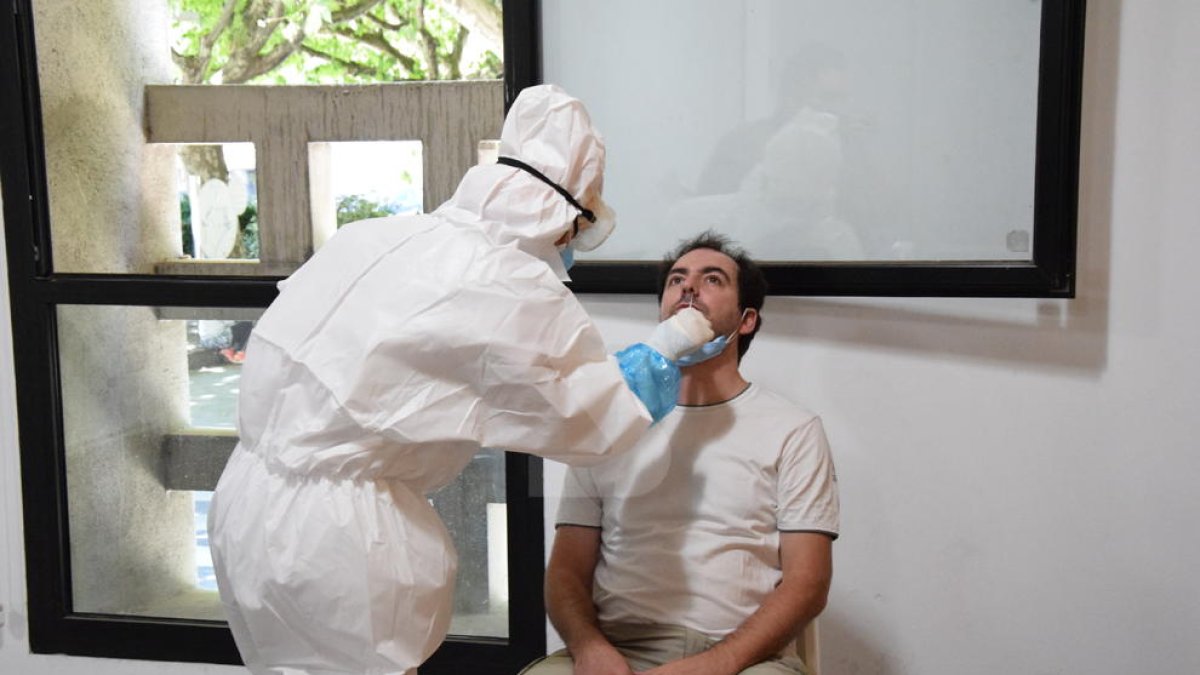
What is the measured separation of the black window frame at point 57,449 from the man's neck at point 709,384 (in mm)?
538

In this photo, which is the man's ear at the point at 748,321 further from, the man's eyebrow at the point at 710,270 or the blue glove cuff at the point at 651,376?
the blue glove cuff at the point at 651,376

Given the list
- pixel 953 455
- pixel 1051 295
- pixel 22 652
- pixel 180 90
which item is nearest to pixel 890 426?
pixel 953 455

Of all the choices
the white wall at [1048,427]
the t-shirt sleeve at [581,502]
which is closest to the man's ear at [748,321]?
the white wall at [1048,427]

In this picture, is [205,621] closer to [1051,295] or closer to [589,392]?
[589,392]

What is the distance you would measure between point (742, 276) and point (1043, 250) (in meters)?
0.53

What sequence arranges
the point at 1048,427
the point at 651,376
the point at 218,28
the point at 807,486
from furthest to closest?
the point at 218,28 → the point at 1048,427 → the point at 807,486 → the point at 651,376

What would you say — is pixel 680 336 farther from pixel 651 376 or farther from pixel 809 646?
pixel 809 646

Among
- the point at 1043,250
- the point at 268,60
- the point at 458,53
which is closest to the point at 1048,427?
the point at 1043,250

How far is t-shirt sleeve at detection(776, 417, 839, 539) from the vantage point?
178 cm

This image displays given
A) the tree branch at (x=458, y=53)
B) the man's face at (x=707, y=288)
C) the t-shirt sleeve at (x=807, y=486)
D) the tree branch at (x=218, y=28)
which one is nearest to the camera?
the t-shirt sleeve at (x=807, y=486)

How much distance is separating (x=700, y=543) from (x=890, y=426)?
1.79ft

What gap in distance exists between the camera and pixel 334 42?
7.93 feet

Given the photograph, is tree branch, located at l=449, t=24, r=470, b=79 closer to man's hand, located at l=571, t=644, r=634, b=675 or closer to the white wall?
the white wall

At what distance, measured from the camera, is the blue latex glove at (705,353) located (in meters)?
1.82
